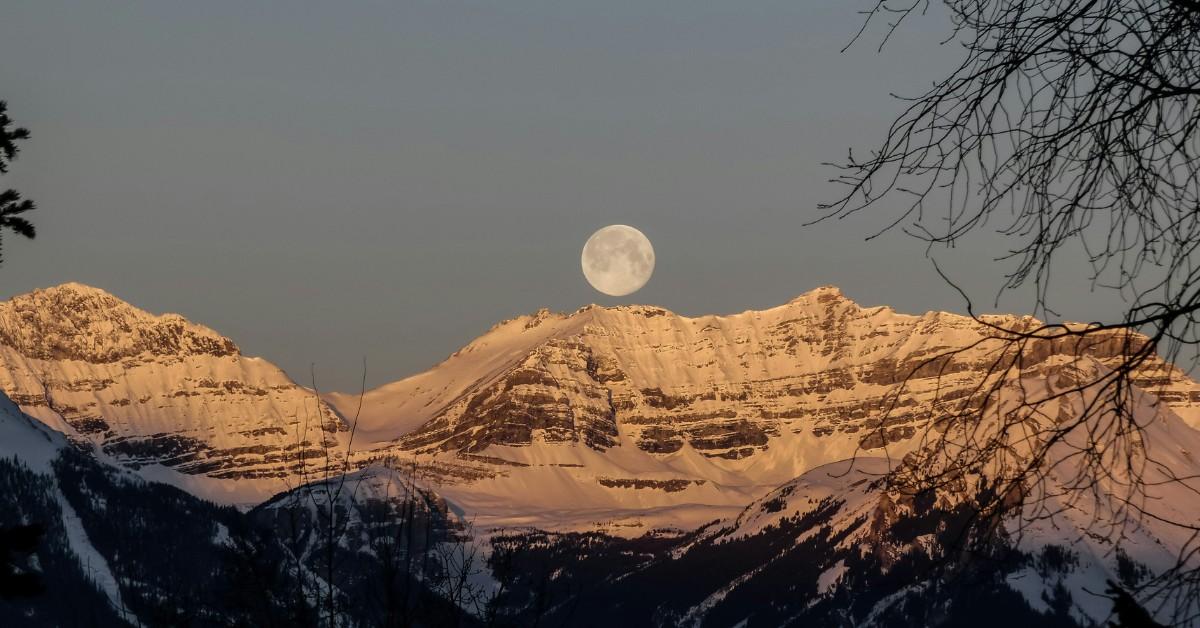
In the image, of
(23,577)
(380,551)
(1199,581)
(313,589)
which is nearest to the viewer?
(1199,581)

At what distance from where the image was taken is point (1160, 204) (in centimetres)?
1008

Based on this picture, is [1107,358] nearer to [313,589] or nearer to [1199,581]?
[1199,581]

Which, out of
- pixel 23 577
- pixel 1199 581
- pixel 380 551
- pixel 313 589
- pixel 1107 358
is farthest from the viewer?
pixel 313 589

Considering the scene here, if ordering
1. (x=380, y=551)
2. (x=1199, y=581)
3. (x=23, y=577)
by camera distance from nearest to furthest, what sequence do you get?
1. (x=1199, y=581)
2. (x=23, y=577)
3. (x=380, y=551)

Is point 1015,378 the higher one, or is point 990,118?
point 990,118

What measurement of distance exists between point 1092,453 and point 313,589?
10.5 metres

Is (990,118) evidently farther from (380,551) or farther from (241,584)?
(241,584)

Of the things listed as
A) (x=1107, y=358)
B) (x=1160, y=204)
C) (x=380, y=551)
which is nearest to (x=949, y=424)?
(x=1107, y=358)

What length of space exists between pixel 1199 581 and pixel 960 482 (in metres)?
1.61

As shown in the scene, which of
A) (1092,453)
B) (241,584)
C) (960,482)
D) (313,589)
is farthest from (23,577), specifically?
(1092,453)

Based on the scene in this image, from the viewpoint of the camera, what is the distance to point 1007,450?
9664 mm

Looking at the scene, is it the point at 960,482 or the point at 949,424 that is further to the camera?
the point at 960,482

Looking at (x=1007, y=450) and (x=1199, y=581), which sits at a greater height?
(x=1007, y=450)

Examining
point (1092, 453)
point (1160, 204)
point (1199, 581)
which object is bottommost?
point (1199, 581)
